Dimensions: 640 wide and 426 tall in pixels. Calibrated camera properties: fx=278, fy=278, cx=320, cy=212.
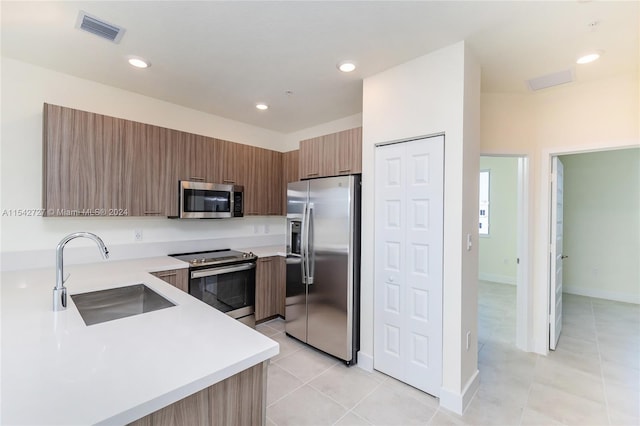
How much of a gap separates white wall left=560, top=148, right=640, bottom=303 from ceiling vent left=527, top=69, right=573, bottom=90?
303 cm

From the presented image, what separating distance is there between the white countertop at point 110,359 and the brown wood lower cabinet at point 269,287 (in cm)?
186

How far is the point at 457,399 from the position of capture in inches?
80.7

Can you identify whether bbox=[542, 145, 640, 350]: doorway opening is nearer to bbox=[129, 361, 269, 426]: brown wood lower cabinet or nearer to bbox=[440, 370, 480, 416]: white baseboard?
bbox=[440, 370, 480, 416]: white baseboard

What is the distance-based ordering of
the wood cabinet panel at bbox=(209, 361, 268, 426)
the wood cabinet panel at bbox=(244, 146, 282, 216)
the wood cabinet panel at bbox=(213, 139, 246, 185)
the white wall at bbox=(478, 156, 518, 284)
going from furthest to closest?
the white wall at bbox=(478, 156, 518, 284) < the wood cabinet panel at bbox=(244, 146, 282, 216) < the wood cabinet panel at bbox=(213, 139, 246, 185) < the wood cabinet panel at bbox=(209, 361, 268, 426)

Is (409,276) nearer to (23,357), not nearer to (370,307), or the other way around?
(370,307)

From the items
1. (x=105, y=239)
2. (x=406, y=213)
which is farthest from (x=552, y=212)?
(x=105, y=239)

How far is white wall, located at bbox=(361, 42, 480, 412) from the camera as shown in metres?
2.08

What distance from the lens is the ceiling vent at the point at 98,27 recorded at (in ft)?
6.16

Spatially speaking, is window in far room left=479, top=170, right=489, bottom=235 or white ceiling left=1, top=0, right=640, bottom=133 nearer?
white ceiling left=1, top=0, right=640, bottom=133

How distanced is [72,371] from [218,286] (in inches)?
86.2

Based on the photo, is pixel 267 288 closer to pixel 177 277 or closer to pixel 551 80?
pixel 177 277

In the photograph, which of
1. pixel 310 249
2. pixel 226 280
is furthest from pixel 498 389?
pixel 226 280

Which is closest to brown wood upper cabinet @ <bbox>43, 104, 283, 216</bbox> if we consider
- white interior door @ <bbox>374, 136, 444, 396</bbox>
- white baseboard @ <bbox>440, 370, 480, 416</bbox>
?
white interior door @ <bbox>374, 136, 444, 396</bbox>

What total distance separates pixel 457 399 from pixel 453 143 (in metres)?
1.90
